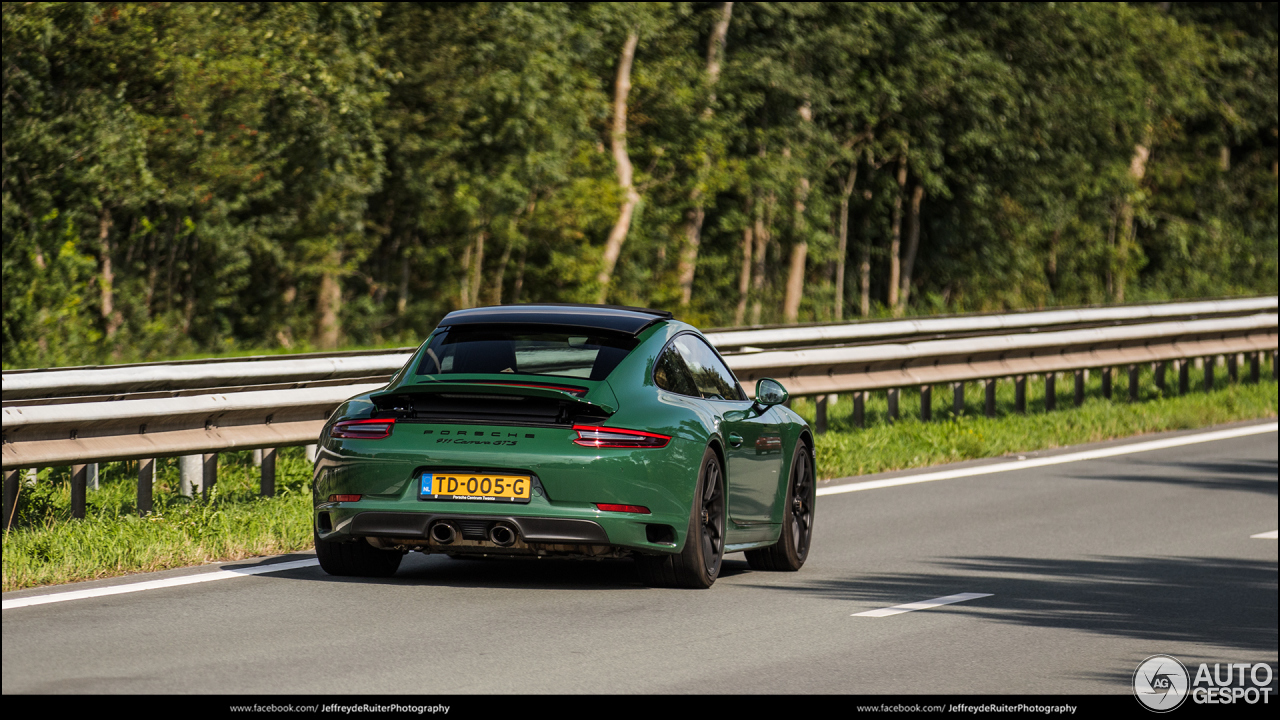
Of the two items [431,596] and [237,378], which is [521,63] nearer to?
[237,378]

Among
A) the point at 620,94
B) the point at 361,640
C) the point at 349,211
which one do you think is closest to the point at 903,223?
the point at 620,94

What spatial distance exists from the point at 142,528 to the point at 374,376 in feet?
11.4

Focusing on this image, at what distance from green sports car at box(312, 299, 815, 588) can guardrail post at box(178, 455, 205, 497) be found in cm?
292

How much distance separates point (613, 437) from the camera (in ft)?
28.1

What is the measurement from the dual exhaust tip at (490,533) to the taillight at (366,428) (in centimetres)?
50

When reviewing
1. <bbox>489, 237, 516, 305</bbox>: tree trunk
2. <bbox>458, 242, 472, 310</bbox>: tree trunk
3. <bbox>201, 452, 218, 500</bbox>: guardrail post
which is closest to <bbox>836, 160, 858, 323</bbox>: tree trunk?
<bbox>489, 237, 516, 305</bbox>: tree trunk

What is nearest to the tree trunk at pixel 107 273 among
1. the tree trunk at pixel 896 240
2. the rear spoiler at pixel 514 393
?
the rear spoiler at pixel 514 393

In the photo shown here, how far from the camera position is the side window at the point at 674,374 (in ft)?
30.0

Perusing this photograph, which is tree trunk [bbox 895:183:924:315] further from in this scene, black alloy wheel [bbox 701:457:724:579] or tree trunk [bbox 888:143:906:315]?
black alloy wheel [bbox 701:457:724:579]

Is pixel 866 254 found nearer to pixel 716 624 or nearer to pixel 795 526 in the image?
pixel 795 526

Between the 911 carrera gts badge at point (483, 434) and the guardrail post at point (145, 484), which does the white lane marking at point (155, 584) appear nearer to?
the guardrail post at point (145, 484)

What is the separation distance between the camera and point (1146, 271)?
52.2m

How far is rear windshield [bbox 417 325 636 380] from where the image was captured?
8.99 meters

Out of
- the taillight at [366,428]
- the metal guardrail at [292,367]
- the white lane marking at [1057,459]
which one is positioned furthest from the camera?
the white lane marking at [1057,459]
